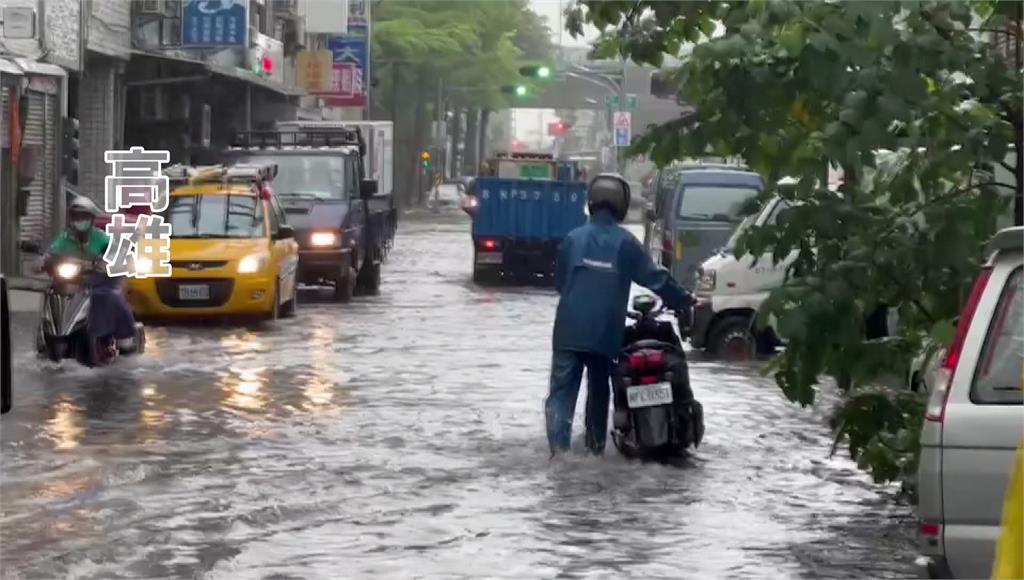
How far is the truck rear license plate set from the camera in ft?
116

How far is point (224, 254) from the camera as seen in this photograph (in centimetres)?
2483

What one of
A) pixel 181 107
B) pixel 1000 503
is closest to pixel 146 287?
pixel 1000 503

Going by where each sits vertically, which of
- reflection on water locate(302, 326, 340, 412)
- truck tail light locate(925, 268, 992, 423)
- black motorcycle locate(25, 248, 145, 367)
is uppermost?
truck tail light locate(925, 268, 992, 423)

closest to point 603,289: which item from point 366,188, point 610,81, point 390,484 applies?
point 390,484

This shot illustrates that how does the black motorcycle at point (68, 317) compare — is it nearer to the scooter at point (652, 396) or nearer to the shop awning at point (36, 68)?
the scooter at point (652, 396)

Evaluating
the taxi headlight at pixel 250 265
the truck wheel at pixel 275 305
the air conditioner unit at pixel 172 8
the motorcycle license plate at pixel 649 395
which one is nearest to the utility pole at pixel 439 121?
the air conditioner unit at pixel 172 8

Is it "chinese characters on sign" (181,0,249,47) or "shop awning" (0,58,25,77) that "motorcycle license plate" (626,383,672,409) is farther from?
"chinese characters on sign" (181,0,249,47)

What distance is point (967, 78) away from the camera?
34.2 ft

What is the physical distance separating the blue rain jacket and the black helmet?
18 cm

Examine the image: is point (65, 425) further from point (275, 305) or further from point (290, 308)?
point (290, 308)

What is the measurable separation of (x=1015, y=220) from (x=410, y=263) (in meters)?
32.2

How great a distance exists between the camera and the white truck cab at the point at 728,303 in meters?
20.8

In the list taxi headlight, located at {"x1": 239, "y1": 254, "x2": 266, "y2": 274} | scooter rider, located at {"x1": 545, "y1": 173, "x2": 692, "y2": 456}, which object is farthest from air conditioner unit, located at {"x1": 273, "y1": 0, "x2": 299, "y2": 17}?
scooter rider, located at {"x1": 545, "y1": 173, "x2": 692, "y2": 456}

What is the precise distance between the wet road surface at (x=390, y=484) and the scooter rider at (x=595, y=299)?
344 mm
